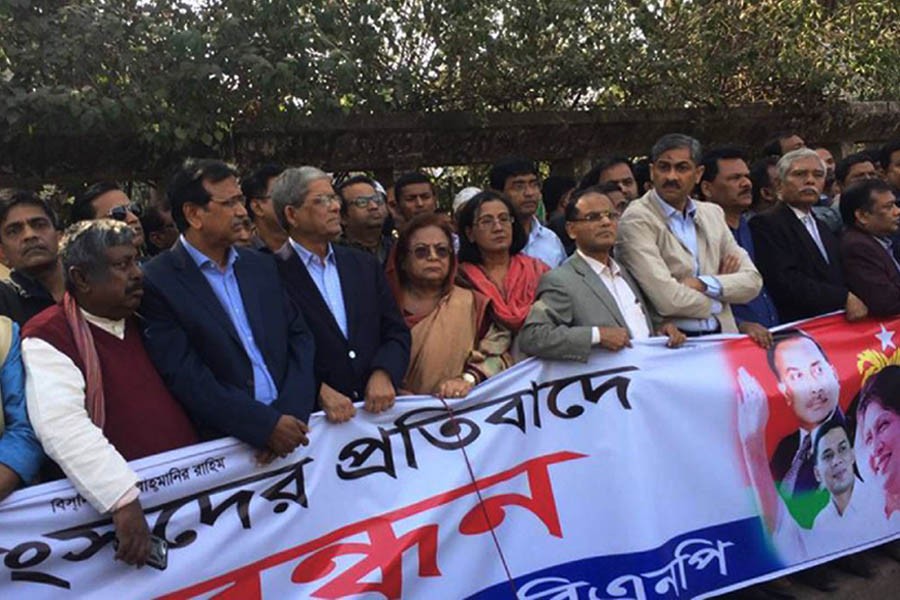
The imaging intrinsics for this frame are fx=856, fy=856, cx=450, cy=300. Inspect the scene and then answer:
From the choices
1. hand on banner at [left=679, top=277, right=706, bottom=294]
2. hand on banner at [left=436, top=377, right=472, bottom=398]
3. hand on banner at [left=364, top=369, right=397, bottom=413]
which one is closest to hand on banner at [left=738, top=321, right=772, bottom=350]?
hand on banner at [left=679, top=277, right=706, bottom=294]

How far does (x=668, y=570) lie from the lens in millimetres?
3355

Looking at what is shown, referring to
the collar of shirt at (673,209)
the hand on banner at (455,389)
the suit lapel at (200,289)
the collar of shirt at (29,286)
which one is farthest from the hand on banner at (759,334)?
the collar of shirt at (29,286)

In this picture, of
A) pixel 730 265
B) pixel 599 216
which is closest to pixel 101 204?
pixel 599 216

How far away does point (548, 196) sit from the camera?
575 centimetres

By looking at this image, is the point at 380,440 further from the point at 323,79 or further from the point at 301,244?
the point at 323,79

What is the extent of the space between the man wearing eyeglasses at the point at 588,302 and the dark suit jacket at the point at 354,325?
0.56m

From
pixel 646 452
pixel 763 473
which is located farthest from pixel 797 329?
pixel 646 452

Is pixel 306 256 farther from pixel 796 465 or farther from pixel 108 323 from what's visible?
pixel 796 465

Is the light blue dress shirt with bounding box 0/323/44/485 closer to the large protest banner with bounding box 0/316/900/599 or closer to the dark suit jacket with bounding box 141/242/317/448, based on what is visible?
the large protest banner with bounding box 0/316/900/599

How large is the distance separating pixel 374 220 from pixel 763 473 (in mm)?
2163

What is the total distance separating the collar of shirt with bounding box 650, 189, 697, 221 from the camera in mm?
4086

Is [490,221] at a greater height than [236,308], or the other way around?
[490,221]

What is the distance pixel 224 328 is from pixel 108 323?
37cm

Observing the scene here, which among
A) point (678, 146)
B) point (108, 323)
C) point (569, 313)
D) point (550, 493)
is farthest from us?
point (678, 146)
